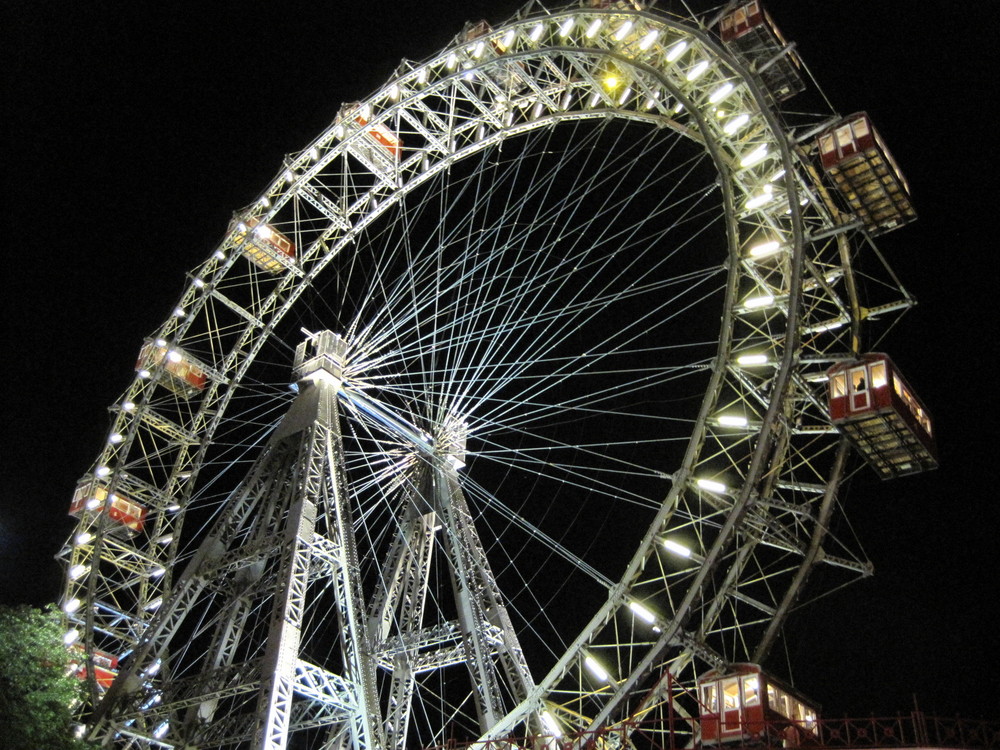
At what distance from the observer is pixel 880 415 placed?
2225cm

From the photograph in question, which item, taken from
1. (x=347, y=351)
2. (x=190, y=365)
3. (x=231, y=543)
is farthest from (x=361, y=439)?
(x=190, y=365)

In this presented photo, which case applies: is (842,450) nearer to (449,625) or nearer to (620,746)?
(620,746)

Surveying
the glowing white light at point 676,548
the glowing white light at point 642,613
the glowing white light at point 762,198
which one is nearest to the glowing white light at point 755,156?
the glowing white light at point 762,198

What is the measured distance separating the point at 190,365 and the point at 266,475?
7.45 meters

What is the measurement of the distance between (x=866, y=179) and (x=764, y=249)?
9.08ft

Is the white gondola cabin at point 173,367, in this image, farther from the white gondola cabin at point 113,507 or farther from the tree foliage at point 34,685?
the tree foliage at point 34,685

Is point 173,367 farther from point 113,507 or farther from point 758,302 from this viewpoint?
point 758,302

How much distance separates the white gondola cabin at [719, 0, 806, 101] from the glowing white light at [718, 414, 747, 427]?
822 centimetres

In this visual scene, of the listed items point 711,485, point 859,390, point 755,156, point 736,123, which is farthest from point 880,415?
point 736,123

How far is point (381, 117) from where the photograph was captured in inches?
1242

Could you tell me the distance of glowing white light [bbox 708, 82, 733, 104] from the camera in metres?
25.8

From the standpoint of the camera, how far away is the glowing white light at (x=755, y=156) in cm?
2539

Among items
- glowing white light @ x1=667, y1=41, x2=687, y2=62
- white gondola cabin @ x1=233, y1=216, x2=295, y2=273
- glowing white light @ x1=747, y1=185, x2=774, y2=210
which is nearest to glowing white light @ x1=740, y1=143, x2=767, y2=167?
glowing white light @ x1=747, y1=185, x2=774, y2=210

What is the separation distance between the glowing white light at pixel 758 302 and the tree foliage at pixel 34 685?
1643 centimetres
